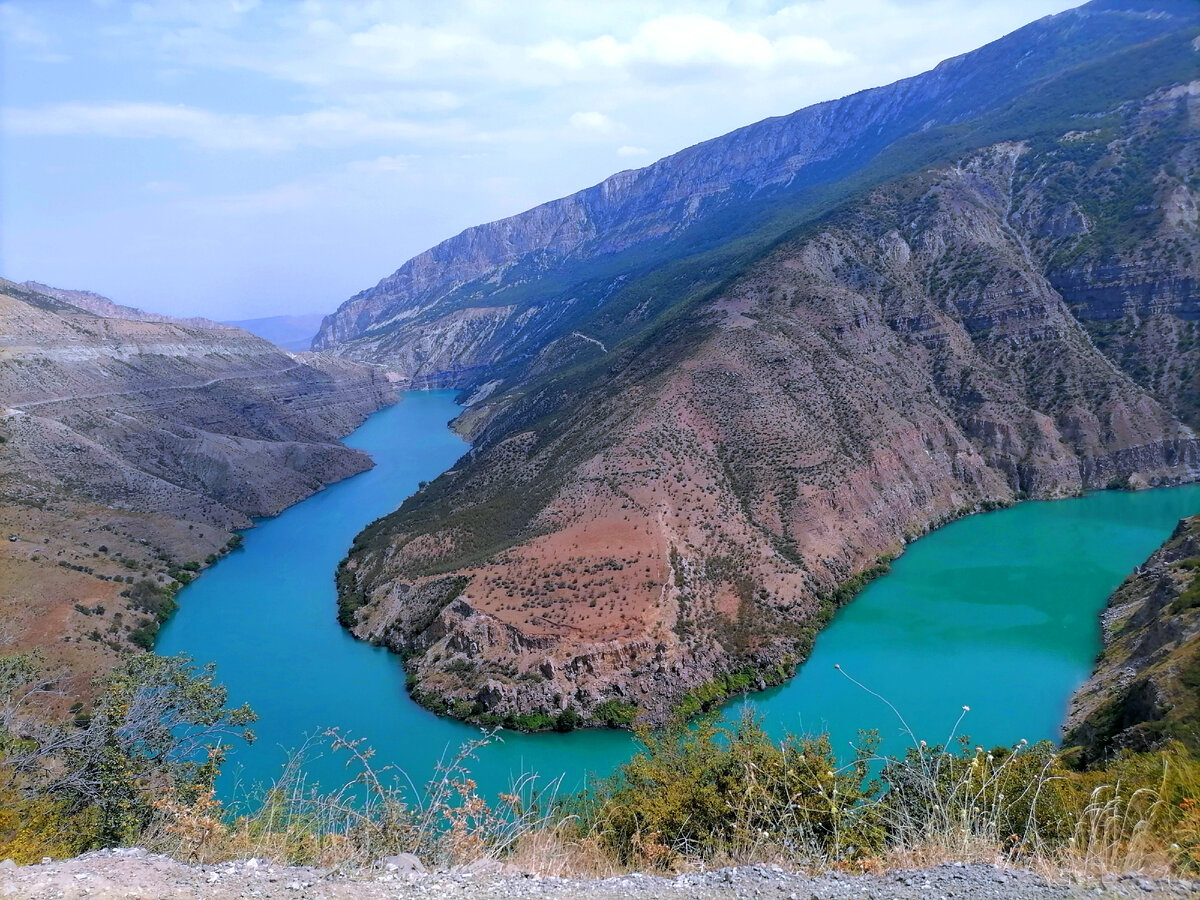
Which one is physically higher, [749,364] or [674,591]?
[749,364]

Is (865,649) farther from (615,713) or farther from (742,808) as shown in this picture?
(742,808)

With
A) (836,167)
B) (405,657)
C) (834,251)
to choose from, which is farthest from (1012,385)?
Result: (836,167)

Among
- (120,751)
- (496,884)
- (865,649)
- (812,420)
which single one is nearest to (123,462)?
(812,420)

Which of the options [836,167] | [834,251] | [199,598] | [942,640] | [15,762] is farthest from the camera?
[836,167]

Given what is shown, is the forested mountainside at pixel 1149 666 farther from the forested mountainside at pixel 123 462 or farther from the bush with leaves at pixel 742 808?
the forested mountainside at pixel 123 462

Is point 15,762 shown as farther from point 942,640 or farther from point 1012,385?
point 1012,385

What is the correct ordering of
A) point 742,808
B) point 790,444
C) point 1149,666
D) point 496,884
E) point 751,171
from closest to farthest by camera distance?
1. point 496,884
2. point 742,808
3. point 1149,666
4. point 790,444
5. point 751,171
